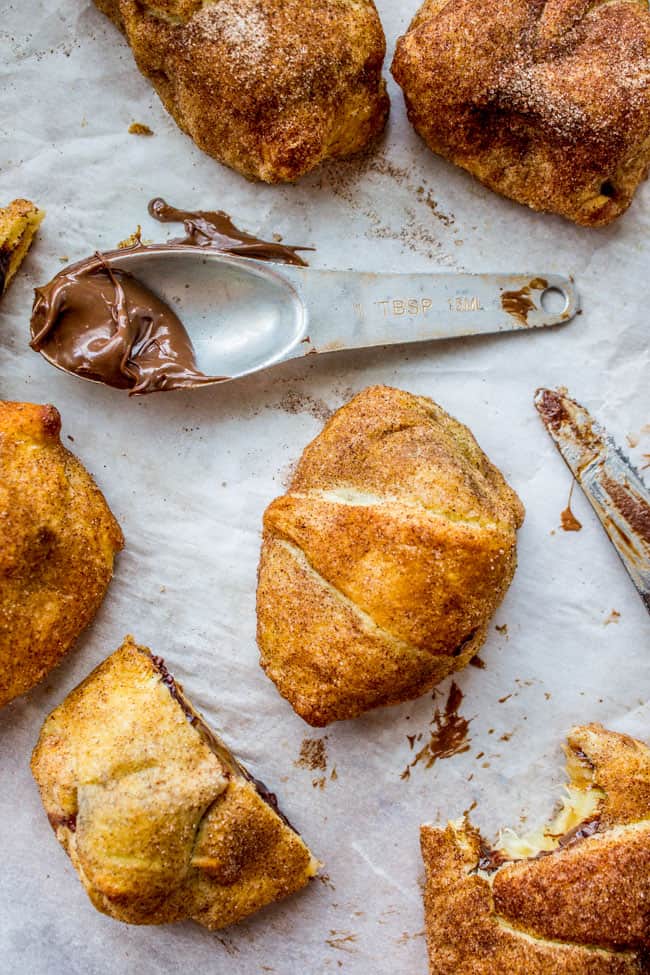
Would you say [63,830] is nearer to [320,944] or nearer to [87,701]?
[87,701]

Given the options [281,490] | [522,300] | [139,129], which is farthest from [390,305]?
[139,129]

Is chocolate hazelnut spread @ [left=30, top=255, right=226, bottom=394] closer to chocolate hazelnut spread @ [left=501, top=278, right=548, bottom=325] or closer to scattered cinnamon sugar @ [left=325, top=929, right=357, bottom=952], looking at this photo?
chocolate hazelnut spread @ [left=501, top=278, right=548, bottom=325]

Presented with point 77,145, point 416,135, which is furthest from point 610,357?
point 77,145

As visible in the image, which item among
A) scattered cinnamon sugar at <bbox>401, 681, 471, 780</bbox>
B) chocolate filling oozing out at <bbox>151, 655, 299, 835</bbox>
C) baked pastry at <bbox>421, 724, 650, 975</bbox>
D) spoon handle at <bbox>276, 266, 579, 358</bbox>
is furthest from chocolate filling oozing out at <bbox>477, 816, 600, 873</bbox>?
spoon handle at <bbox>276, 266, 579, 358</bbox>

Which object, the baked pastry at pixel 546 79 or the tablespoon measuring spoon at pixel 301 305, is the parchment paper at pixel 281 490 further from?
the baked pastry at pixel 546 79

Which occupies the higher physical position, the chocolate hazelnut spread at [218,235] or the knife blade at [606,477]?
the knife blade at [606,477]

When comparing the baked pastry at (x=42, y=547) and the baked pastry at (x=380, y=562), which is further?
the baked pastry at (x=42, y=547)

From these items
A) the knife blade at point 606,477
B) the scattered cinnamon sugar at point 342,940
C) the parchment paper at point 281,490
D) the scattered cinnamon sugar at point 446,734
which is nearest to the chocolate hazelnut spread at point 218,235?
the parchment paper at point 281,490
